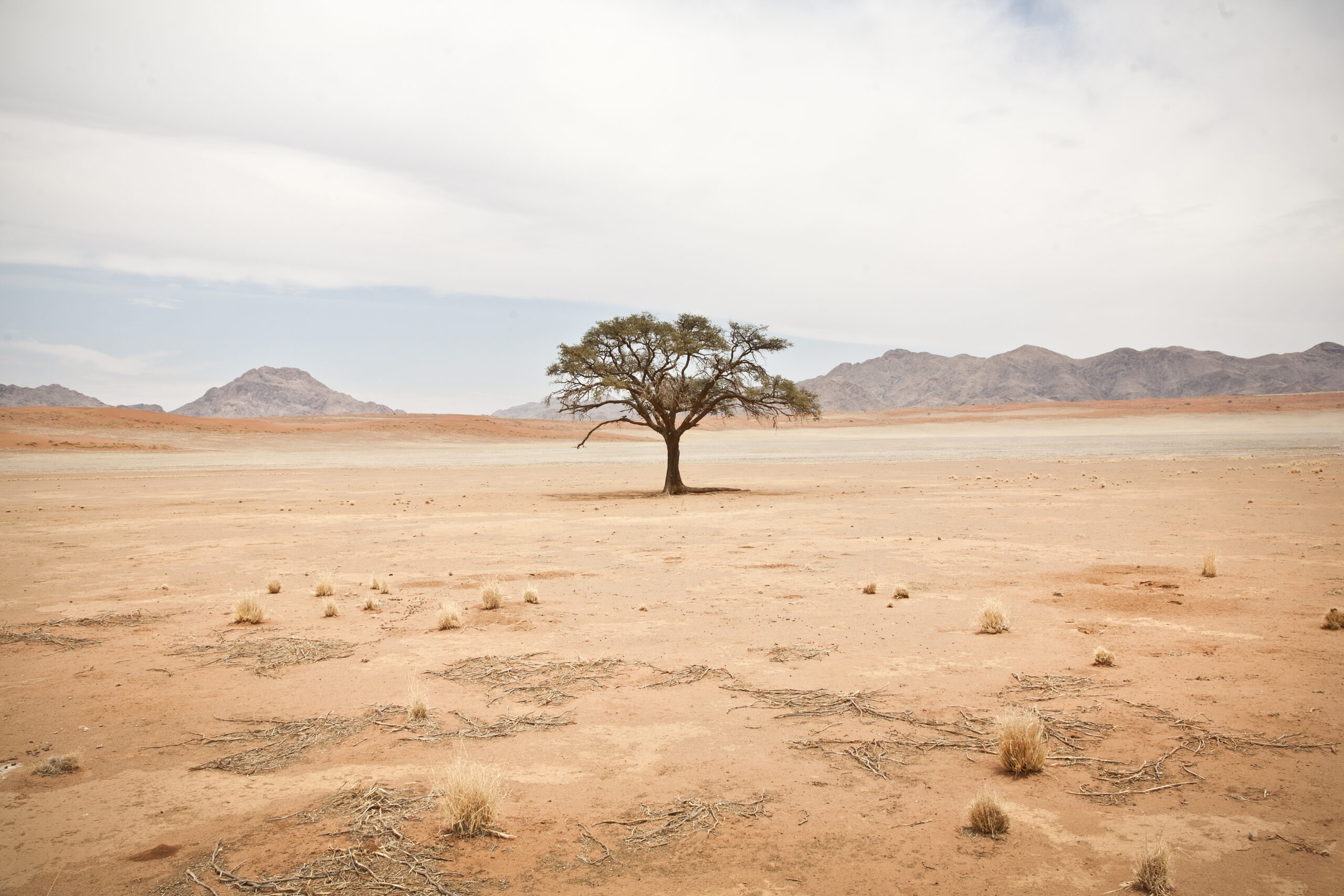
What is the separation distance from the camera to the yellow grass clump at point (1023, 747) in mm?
5141

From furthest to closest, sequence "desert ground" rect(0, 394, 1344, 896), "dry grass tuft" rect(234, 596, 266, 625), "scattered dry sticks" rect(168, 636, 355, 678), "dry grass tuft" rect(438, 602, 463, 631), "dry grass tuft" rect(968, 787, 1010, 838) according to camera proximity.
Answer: "dry grass tuft" rect(234, 596, 266, 625) < "dry grass tuft" rect(438, 602, 463, 631) < "scattered dry sticks" rect(168, 636, 355, 678) < "dry grass tuft" rect(968, 787, 1010, 838) < "desert ground" rect(0, 394, 1344, 896)

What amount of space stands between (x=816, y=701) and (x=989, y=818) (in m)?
2.25

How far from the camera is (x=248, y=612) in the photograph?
9.70 m

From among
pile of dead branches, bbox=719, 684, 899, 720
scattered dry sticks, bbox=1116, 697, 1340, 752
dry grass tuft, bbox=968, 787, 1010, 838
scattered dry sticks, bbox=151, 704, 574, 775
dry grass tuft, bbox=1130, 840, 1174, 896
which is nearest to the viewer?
dry grass tuft, bbox=1130, 840, 1174, 896

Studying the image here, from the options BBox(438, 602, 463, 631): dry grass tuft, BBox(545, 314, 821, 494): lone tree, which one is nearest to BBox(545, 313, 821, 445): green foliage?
BBox(545, 314, 821, 494): lone tree

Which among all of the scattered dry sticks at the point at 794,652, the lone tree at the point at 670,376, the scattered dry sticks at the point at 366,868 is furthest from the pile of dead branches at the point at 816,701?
the lone tree at the point at 670,376

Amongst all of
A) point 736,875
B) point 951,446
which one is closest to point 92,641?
point 736,875

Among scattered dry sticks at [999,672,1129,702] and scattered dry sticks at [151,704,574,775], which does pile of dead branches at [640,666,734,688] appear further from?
scattered dry sticks at [999,672,1129,702]

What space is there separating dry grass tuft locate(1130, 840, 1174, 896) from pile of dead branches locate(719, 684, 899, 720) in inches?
91.9

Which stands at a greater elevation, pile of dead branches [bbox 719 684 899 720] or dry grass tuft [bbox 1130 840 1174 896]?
dry grass tuft [bbox 1130 840 1174 896]

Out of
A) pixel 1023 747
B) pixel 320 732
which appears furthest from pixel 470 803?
pixel 1023 747

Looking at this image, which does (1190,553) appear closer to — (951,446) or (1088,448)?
(1088,448)

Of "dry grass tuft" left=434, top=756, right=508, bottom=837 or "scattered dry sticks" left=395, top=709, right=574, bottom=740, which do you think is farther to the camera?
"scattered dry sticks" left=395, top=709, right=574, bottom=740

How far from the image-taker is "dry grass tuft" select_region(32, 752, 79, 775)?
5438 mm
